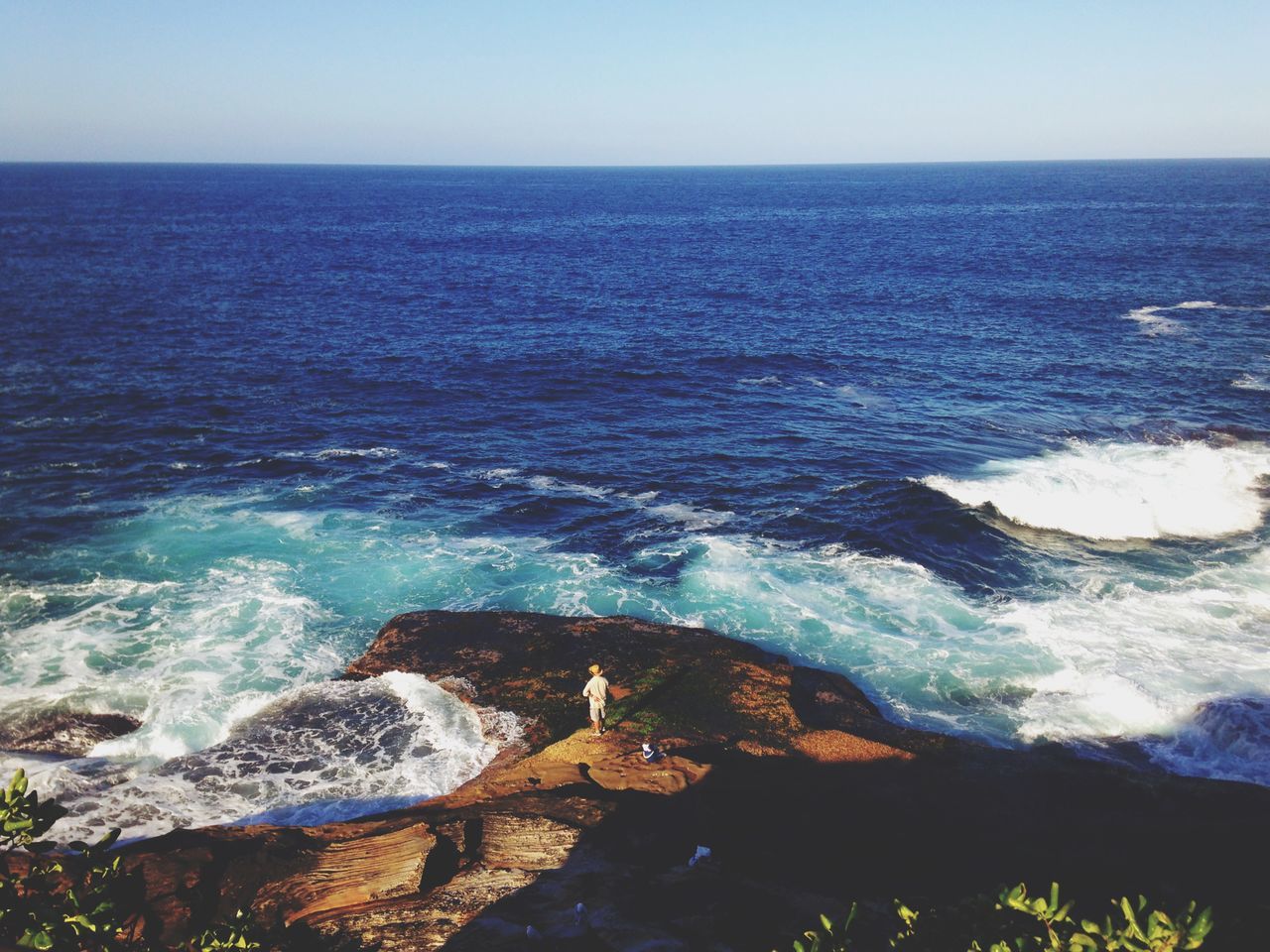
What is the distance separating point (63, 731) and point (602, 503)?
19367 mm

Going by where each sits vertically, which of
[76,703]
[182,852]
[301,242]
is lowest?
[76,703]

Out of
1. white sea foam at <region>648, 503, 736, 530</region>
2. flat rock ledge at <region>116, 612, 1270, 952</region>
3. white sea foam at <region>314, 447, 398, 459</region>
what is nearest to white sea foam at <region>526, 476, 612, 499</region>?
white sea foam at <region>648, 503, 736, 530</region>

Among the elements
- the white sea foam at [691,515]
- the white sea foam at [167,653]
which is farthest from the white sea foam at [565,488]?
the white sea foam at [167,653]

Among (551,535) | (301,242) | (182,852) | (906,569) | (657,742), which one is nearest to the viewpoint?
(182,852)

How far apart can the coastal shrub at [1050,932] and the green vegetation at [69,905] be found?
6.16 metres

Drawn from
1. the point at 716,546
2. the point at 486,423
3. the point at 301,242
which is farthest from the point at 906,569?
the point at 301,242

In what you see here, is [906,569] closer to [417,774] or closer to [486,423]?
[417,774]

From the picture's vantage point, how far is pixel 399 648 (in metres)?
21.8

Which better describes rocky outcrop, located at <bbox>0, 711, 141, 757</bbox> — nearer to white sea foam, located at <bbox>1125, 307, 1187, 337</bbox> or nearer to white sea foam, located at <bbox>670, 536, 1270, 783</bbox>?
white sea foam, located at <bbox>670, 536, 1270, 783</bbox>

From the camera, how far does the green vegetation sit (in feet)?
23.0

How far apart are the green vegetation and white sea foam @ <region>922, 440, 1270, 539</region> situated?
102 ft

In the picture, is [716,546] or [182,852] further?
[716,546]

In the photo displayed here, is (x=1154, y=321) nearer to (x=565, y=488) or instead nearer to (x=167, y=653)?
(x=565, y=488)

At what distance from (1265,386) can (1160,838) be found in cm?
4299
